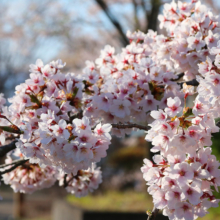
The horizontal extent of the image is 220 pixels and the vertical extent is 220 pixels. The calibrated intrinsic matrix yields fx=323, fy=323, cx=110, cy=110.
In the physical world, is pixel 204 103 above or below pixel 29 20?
below

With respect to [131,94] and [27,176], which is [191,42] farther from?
[27,176]

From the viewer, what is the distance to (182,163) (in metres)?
1.52

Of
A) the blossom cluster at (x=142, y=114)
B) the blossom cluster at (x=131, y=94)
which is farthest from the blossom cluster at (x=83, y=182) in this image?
the blossom cluster at (x=131, y=94)

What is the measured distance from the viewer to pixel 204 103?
167cm

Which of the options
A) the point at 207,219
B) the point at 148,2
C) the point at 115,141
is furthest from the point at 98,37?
the point at 207,219

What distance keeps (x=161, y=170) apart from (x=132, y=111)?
2.19 feet

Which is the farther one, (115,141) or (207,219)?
(115,141)

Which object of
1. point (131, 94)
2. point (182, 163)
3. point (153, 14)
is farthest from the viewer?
point (153, 14)

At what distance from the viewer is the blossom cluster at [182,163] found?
1521mm

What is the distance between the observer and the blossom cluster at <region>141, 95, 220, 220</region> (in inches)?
59.9

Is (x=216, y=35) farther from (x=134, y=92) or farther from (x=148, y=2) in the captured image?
(x=148, y=2)

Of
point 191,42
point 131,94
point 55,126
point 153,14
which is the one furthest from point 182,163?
point 153,14

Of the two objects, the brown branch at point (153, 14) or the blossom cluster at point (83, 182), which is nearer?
the blossom cluster at point (83, 182)

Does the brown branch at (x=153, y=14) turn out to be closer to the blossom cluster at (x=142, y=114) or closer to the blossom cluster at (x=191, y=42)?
the blossom cluster at (x=142, y=114)
